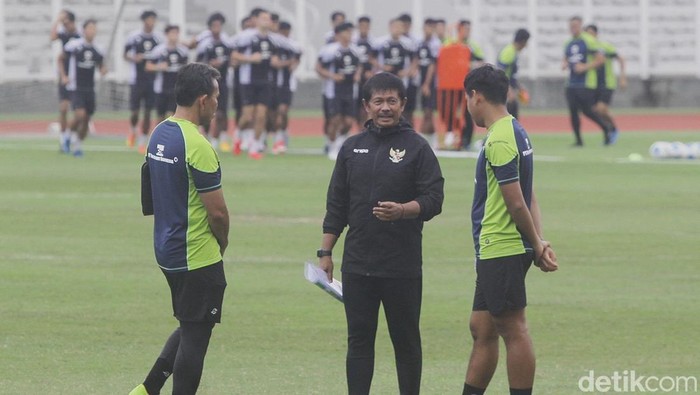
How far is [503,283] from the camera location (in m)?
8.27

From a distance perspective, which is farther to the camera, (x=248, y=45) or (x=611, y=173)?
(x=248, y=45)

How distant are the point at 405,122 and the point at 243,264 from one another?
6.23 meters

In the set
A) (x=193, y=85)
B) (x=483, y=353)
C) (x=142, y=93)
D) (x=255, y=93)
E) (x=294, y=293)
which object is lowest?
(x=294, y=293)

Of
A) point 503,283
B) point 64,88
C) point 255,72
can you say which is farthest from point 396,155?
point 64,88

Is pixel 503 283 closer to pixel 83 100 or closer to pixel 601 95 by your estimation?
pixel 83 100

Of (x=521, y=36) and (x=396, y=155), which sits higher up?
(x=521, y=36)

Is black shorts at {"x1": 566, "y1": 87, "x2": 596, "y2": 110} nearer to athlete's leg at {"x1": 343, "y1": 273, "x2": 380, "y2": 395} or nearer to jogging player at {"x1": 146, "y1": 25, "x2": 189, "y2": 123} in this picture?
jogging player at {"x1": 146, "y1": 25, "x2": 189, "y2": 123}

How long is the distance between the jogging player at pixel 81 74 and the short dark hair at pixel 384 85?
19857 millimetres

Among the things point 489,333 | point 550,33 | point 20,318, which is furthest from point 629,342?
point 550,33

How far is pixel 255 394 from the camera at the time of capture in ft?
30.4

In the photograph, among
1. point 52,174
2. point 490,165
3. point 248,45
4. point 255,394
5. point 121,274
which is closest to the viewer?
point 490,165

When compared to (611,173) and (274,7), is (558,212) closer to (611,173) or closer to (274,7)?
(611,173)

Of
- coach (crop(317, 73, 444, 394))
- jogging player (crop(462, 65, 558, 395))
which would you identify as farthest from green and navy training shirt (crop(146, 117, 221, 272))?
jogging player (crop(462, 65, 558, 395))

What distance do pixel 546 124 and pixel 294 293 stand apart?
96.6 feet
